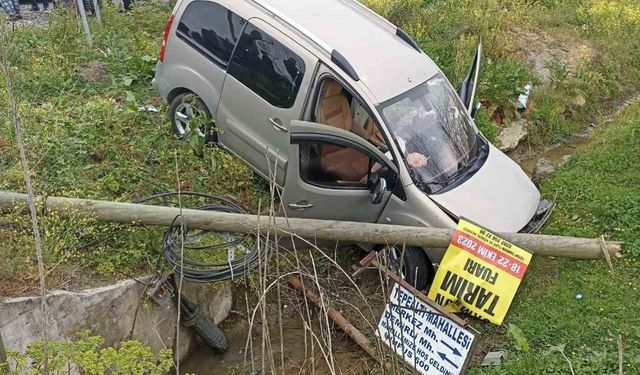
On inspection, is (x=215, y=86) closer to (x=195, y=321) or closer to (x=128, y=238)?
(x=128, y=238)

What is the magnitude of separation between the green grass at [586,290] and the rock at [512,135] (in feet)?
4.46

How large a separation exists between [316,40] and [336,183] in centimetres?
139

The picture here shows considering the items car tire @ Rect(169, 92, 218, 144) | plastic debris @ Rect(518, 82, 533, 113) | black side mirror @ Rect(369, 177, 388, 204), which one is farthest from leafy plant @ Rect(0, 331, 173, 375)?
plastic debris @ Rect(518, 82, 533, 113)

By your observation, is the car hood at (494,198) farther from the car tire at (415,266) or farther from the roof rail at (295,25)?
the roof rail at (295,25)

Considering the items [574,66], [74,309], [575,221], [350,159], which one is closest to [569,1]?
[574,66]

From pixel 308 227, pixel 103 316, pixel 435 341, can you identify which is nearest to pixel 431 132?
pixel 308 227

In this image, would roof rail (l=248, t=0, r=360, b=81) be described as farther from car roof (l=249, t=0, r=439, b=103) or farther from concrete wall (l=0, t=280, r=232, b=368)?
concrete wall (l=0, t=280, r=232, b=368)

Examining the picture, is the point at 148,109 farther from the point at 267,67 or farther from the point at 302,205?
the point at 302,205

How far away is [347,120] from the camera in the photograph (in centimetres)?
614

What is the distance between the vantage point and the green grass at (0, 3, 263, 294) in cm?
533

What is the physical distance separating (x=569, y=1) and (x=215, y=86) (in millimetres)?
8338

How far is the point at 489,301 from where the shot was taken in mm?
5559

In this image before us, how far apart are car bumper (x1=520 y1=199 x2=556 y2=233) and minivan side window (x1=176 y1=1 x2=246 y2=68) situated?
140 inches

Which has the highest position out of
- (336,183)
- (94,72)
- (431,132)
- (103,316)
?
(431,132)
